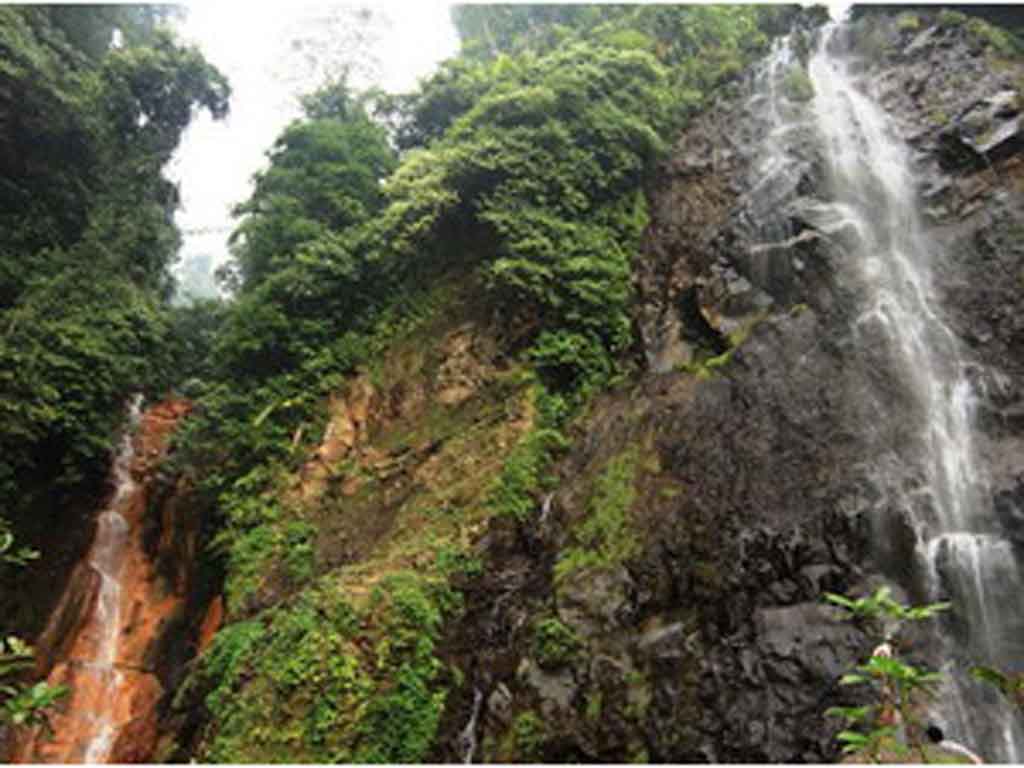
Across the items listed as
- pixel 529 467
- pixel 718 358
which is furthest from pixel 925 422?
pixel 529 467

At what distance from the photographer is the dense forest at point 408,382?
654 centimetres

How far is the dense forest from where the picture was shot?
6535mm

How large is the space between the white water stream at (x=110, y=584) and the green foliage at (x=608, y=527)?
6.61 metres

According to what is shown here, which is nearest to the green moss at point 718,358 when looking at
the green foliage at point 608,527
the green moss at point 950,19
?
the green foliage at point 608,527

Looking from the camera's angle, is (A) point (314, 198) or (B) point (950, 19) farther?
(A) point (314, 198)

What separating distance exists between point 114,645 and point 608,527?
7.78 metres

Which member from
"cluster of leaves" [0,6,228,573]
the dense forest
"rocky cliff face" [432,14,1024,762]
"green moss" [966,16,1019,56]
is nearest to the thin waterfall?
the dense forest

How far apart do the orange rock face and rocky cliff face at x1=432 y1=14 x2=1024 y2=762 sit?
17.7 ft

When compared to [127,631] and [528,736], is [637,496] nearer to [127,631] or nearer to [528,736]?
[528,736]

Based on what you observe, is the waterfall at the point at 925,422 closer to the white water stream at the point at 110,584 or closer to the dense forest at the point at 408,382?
the dense forest at the point at 408,382

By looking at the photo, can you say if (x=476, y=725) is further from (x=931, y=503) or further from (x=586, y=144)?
(x=586, y=144)

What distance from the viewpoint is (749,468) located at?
24.4 ft

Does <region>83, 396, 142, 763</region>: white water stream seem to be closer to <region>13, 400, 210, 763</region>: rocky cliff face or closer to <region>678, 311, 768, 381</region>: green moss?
<region>13, 400, 210, 763</region>: rocky cliff face

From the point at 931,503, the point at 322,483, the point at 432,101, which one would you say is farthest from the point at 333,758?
the point at 432,101
